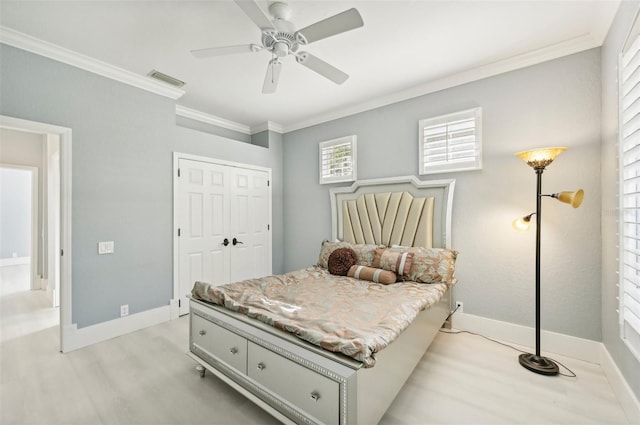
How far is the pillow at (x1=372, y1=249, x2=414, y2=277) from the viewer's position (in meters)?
2.76

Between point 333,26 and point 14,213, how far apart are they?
9.58 m

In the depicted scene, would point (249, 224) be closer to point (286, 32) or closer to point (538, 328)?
point (286, 32)

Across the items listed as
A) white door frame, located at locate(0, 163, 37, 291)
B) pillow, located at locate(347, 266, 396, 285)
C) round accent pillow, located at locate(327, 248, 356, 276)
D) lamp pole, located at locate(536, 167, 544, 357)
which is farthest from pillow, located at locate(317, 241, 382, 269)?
white door frame, located at locate(0, 163, 37, 291)

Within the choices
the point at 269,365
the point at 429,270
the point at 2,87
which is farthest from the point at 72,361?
the point at 429,270

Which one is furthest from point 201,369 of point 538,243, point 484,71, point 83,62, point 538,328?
point 484,71

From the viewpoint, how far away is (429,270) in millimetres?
2688

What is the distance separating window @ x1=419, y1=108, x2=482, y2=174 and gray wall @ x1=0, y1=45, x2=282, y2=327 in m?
3.00

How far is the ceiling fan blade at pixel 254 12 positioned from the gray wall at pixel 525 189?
2144mm

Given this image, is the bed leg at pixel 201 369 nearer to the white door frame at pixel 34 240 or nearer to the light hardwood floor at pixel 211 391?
the light hardwood floor at pixel 211 391

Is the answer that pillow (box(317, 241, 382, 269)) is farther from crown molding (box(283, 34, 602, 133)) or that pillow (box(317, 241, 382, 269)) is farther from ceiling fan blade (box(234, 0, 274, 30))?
ceiling fan blade (box(234, 0, 274, 30))

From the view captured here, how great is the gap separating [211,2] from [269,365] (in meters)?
2.47

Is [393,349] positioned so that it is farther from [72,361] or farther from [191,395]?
[72,361]

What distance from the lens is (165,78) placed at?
302 cm

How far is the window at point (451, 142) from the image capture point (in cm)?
286
